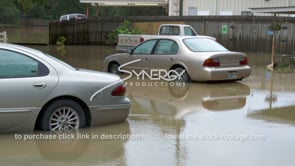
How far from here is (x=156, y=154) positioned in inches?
258

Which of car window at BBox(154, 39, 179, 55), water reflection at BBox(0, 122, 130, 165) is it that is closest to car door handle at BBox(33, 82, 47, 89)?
water reflection at BBox(0, 122, 130, 165)

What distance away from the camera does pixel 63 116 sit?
7.50m

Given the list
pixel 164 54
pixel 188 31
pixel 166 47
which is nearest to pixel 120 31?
pixel 188 31

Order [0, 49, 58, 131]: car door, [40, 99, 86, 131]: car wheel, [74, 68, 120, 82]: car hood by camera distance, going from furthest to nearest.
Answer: [74, 68, 120, 82]: car hood
[40, 99, 86, 131]: car wheel
[0, 49, 58, 131]: car door

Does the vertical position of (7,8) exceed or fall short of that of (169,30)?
it exceeds it

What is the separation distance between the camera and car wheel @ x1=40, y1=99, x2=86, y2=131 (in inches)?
290

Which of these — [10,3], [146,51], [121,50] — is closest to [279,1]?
[121,50]

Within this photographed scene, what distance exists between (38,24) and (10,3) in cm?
693

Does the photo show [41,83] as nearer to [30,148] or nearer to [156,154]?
[30,148]

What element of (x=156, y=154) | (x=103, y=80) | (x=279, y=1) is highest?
(x=279, y=1)

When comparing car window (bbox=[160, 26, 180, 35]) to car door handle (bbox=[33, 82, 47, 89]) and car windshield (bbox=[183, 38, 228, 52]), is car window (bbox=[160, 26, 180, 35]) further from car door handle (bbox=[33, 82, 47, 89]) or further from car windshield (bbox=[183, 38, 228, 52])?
car door handle (bbox=[33, 82, 47, 89])

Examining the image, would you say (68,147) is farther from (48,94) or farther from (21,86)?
(21,86)

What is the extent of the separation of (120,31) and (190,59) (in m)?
18.3

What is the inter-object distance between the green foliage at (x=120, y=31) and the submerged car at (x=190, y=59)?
52.3 feet
